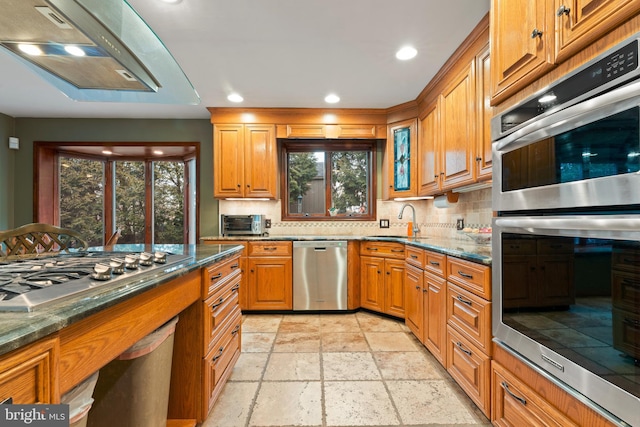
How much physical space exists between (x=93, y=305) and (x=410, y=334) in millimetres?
2670

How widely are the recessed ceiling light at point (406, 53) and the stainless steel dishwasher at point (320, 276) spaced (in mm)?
1937

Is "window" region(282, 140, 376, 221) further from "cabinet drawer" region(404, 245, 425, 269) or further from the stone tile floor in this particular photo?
the stone tile floor

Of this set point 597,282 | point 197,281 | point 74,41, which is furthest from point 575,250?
point 74,41

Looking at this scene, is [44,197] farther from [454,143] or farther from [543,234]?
[543,234]

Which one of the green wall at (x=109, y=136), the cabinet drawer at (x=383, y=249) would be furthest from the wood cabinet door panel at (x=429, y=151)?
the green wall at (x=109, y=136)

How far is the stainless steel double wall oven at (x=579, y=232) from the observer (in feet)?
2.72

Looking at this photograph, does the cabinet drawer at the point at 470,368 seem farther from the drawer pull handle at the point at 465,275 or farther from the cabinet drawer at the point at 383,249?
the cabinet drawer at the point at 383,249

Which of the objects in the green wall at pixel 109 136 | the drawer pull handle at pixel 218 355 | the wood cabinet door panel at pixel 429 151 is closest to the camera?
the drawer pull handle at pixel 218 355

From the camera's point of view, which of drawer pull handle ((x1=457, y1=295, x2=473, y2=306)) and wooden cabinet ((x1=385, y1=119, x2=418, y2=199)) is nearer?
drawer pull handle ((x1=457, y1=295, x2=473, y2=306))

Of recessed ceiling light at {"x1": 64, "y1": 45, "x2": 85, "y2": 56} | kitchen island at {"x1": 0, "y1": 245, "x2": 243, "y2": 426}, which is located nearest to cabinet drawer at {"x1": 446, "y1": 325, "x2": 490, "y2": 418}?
kitchen island at {"x1": 0, "y1": 245, "x2": 243, "y2": 426}

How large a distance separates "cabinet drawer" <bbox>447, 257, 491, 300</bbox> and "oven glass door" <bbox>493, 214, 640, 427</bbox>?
0.45 ft

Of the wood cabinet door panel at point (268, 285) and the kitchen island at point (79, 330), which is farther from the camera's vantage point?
the wood cabinet door panel at point (268, 285)

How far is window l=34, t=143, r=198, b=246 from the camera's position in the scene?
185 inches

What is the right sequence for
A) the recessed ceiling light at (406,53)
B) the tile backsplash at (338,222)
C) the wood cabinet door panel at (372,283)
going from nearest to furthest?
the recessed ceiling light at (406,53) → the wood cabinet door panel at (372,283) → the tile backsplash at (338,222)
